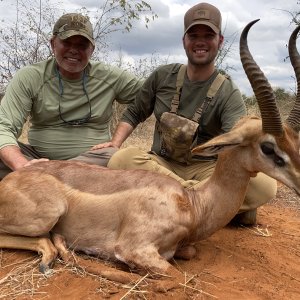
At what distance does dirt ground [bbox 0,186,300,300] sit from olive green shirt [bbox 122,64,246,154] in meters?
1.27

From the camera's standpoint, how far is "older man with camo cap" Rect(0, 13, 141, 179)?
5.97 m

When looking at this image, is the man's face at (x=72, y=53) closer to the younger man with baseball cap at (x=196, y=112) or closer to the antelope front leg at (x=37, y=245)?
the younger man with baseball cap at (x=196, y=112)

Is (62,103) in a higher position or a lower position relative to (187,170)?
higher

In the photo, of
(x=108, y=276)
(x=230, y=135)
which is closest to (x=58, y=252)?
(x=108, y=276)

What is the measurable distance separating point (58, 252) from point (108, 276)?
645 mm

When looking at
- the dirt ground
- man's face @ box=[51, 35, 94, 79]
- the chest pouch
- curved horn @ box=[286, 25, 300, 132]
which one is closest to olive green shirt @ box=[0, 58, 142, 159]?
man's face @ box=[51, 35, 94, 79]

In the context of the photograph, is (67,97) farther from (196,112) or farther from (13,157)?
(196,112)

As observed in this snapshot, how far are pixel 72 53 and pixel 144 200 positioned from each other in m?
2.73

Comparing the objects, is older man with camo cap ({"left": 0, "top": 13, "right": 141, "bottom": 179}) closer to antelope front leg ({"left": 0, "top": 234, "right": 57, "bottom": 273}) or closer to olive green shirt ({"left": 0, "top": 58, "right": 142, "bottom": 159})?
olive green shirt ({"left": 0, "top": 58, "right": 142, "bottom": 159})

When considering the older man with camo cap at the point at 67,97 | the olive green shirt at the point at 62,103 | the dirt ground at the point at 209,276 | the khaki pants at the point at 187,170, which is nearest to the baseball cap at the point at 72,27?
the older man with camo cap at the point at 67,97

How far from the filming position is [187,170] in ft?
19.1

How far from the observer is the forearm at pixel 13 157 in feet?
16.8

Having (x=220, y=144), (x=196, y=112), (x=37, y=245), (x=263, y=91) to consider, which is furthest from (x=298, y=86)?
(x=37, y=245)

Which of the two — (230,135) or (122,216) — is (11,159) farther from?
(230,135)
